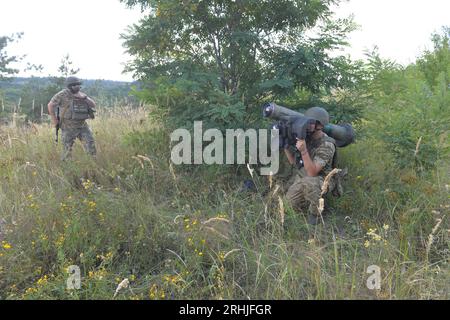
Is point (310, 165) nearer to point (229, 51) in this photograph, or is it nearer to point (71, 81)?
point (229, 51)

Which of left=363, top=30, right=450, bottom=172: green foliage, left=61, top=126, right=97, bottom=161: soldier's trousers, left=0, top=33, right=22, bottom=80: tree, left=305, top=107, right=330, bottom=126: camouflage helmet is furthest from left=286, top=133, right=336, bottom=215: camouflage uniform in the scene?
left=0, top=33, right=22, bottom=80: tree

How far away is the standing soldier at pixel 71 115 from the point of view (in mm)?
5109

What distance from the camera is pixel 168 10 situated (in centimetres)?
394

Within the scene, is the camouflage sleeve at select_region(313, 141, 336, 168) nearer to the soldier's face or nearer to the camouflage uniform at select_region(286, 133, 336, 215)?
the camouflage uniform at select_region(286, 133, 336, 215)

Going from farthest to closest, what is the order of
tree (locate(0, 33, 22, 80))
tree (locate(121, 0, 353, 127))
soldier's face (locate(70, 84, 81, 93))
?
tree (locate(0, 33, 22, 80)) → soldier's face (locate(70, 84, 81, 93)) → tree (locate(121, 0, 353, 127))

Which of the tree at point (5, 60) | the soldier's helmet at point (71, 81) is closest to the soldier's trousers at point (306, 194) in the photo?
the soldier's helmet at point (71, 81)

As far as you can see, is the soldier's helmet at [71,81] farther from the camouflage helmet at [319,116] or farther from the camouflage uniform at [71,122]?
the camouflage helmet at [319,116]

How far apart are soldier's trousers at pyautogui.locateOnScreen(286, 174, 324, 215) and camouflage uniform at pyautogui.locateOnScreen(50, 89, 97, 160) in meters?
2.93

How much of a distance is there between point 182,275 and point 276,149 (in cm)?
173

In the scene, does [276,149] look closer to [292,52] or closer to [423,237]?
[292,52]

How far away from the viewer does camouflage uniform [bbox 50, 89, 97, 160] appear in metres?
5.11

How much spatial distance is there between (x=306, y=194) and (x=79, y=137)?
3426 mm

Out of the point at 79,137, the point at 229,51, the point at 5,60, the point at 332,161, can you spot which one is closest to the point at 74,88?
the point at 79,137
